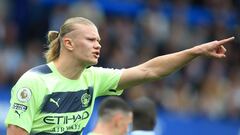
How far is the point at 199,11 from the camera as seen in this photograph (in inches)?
739

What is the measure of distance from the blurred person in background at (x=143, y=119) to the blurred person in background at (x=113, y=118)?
0.68 feet

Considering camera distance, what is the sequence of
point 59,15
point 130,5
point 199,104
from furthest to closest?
point 130,5
point 199,104
point 59,15

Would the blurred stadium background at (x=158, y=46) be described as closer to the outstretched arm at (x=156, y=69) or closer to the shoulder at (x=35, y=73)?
the outstretched arm at (x=156, y=69)

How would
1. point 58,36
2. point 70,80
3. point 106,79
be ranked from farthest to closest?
1. point 106,79
2. point 58,36
3. point 70,80

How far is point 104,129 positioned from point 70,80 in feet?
6.63

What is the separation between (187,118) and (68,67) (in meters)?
A: 8.90

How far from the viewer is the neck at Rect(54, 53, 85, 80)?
7187 mm

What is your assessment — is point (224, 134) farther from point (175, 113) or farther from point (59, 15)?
point (59, 15)

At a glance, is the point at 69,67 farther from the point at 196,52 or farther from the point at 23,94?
the point at 196,52

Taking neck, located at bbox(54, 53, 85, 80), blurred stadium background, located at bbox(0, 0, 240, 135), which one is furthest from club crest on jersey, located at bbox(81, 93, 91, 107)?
blurred stadium background, located at bbox(0, 0, 240, 135)

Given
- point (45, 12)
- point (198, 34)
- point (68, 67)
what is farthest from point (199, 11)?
point (68, 67)

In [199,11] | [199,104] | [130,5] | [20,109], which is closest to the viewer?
[20,109]

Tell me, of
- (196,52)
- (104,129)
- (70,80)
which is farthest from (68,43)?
(104,129)

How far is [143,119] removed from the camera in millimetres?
9102
